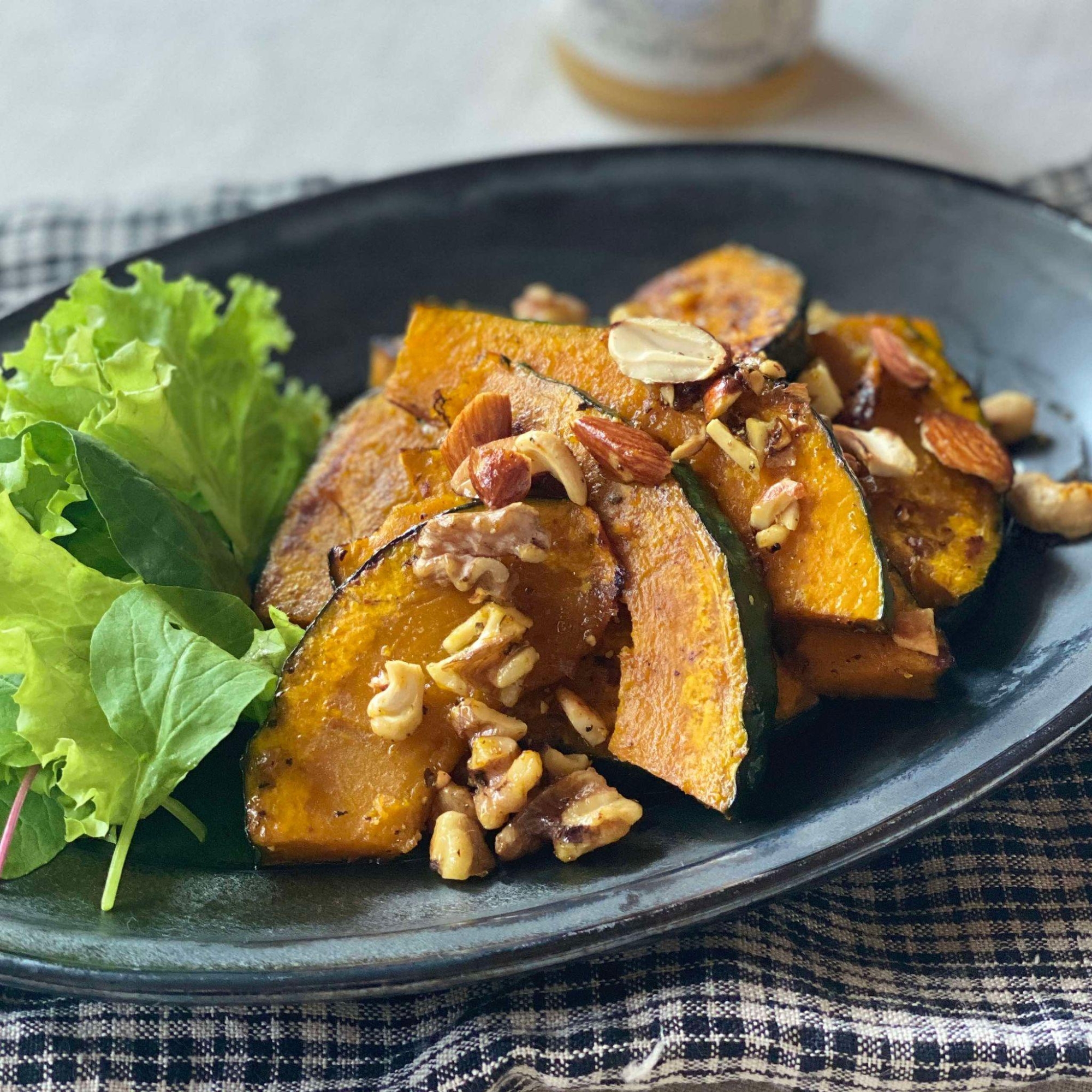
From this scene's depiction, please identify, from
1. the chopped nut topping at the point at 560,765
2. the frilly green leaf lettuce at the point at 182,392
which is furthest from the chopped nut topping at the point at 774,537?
the frilly green leaf lettuce at the point at 182,392

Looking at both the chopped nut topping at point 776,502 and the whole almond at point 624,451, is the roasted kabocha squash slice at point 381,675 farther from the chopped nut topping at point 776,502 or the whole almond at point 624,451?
the chopped nut topping at point 776,502

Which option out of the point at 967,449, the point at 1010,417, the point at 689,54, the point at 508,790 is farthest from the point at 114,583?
the point at 689,54

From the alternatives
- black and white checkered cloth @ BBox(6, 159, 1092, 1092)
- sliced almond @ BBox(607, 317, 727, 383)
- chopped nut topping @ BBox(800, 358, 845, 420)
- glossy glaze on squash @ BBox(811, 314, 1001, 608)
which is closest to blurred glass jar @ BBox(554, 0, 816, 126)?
glossy glaze on squash @ BBox(811, 314, 1001, 608)

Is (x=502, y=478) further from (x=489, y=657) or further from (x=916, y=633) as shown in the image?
(x=916, y=633)

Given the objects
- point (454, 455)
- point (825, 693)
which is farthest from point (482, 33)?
point (825, 693)

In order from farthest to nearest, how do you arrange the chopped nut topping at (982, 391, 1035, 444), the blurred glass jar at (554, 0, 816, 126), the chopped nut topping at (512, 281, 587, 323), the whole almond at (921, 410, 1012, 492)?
the blurred glass jar at (554, 0, 816, 126) < the chopped nut topping at (512, 281, 587, 323) < the chopped nut topping at (982, 391, 1035, 444) < the whole almond at (921, 410, 1012, 492)

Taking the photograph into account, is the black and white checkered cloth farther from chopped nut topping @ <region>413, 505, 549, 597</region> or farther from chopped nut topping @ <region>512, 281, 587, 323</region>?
chopped nut topping @ <region>512, 281, 587, 323</region>

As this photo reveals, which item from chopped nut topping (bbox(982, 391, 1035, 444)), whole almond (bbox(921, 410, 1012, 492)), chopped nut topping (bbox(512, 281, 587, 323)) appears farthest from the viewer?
chopped nut topping (bbox(512, 281, 587, 323))
